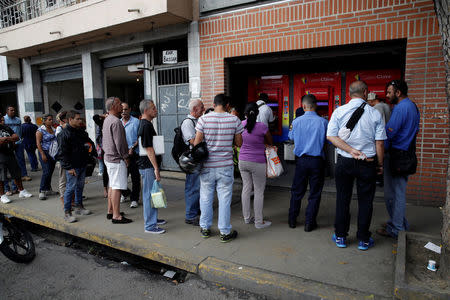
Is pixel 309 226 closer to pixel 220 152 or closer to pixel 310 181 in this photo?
pixel 310 181

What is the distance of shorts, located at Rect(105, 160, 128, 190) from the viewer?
4.62 m

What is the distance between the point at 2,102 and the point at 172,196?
53.5 feet

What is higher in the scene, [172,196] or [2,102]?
[2,102]

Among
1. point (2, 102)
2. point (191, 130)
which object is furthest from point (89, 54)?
point (2, 102)

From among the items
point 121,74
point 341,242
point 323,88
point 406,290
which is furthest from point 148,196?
point 121,74

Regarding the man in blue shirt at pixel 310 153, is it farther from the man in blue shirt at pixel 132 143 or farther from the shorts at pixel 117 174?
the man in blue shirt at pixel 132 143

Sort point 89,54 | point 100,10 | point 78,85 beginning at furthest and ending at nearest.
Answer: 1. point 78,85
2. point 89,54
3. point 100,10

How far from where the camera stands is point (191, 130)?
4.30 metres

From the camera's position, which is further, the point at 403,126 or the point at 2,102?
the point at 2,102

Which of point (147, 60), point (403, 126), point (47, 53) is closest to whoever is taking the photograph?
point (403, 126)

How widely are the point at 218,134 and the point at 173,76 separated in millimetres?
4752

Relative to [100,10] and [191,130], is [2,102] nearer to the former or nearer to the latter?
[100,10]

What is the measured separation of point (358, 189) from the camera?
3674 millimetres

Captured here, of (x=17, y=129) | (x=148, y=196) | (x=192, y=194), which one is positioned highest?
(x=17, y=129)
